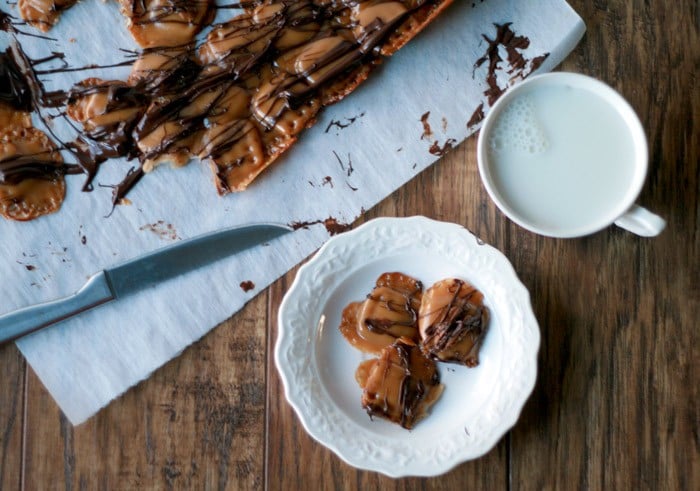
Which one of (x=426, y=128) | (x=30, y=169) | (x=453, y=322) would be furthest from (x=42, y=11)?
(x=453, y=322)

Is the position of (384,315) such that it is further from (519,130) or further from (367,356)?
(519,130)

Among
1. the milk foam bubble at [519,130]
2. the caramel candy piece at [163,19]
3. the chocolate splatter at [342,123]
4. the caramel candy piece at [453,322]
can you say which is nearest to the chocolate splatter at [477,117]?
the milk foam bubble at [519,130]

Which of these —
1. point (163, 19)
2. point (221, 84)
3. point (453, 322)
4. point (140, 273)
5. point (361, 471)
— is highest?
point (163, 19)

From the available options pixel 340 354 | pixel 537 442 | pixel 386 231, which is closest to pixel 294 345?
pixel 340 354

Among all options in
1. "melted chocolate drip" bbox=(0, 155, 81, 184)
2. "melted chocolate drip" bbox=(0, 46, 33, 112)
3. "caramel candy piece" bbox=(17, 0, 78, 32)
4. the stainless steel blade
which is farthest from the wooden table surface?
"caramel candy piece" bbox=(17, 0, 78, 32)

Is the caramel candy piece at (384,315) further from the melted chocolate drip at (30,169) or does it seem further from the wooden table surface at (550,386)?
the melted chocolate drip at (30,169)

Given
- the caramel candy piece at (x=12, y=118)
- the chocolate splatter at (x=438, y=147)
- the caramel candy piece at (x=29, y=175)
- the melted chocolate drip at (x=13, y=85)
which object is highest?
the melted chocolate drip at (x=13, y=85)

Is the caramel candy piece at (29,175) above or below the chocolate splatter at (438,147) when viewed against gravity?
above

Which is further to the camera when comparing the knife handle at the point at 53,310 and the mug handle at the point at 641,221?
the knife handle at the point at 53,310
